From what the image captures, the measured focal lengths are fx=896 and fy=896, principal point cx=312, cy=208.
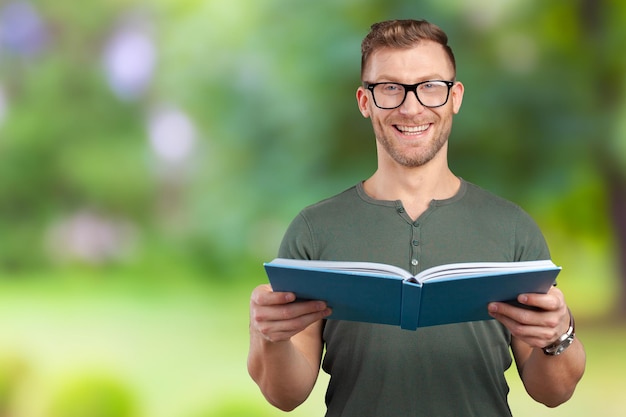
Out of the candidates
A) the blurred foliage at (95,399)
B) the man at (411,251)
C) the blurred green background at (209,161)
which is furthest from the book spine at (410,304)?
the blurred foliage at (95,399)

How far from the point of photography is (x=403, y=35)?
72.9 inches

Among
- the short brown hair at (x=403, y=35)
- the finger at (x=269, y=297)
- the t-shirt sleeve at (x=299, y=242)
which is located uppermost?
the short brown hair at (x=403, y=35)

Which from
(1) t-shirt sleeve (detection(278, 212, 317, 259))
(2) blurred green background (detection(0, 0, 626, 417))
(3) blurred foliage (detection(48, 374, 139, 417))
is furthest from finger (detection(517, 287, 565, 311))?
(3) blurred foliage (detection(48, 374, 139, 417))

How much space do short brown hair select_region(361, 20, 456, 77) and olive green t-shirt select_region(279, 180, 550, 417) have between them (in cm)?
31

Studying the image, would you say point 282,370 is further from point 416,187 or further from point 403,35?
point 403,35

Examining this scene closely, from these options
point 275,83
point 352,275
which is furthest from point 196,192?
point 352,275

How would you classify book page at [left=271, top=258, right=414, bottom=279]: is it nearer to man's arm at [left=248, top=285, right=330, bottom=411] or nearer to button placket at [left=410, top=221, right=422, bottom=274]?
man's arm at [left=248, top=285, right=330, bottom=411]

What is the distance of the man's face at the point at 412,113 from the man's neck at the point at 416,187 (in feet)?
0.09

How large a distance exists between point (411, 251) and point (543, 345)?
331 mm

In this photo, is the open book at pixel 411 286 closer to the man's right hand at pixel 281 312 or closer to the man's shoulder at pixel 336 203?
the man's right hand at pixel 281 312

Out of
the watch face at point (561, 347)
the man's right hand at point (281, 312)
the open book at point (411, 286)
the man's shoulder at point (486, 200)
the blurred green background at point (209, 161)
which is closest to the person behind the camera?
the open book at point (411, 286)

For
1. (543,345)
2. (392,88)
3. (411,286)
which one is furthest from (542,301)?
(392,88)

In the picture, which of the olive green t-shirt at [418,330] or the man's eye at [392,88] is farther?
the man's eye at [392,88]

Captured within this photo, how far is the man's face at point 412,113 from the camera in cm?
182
